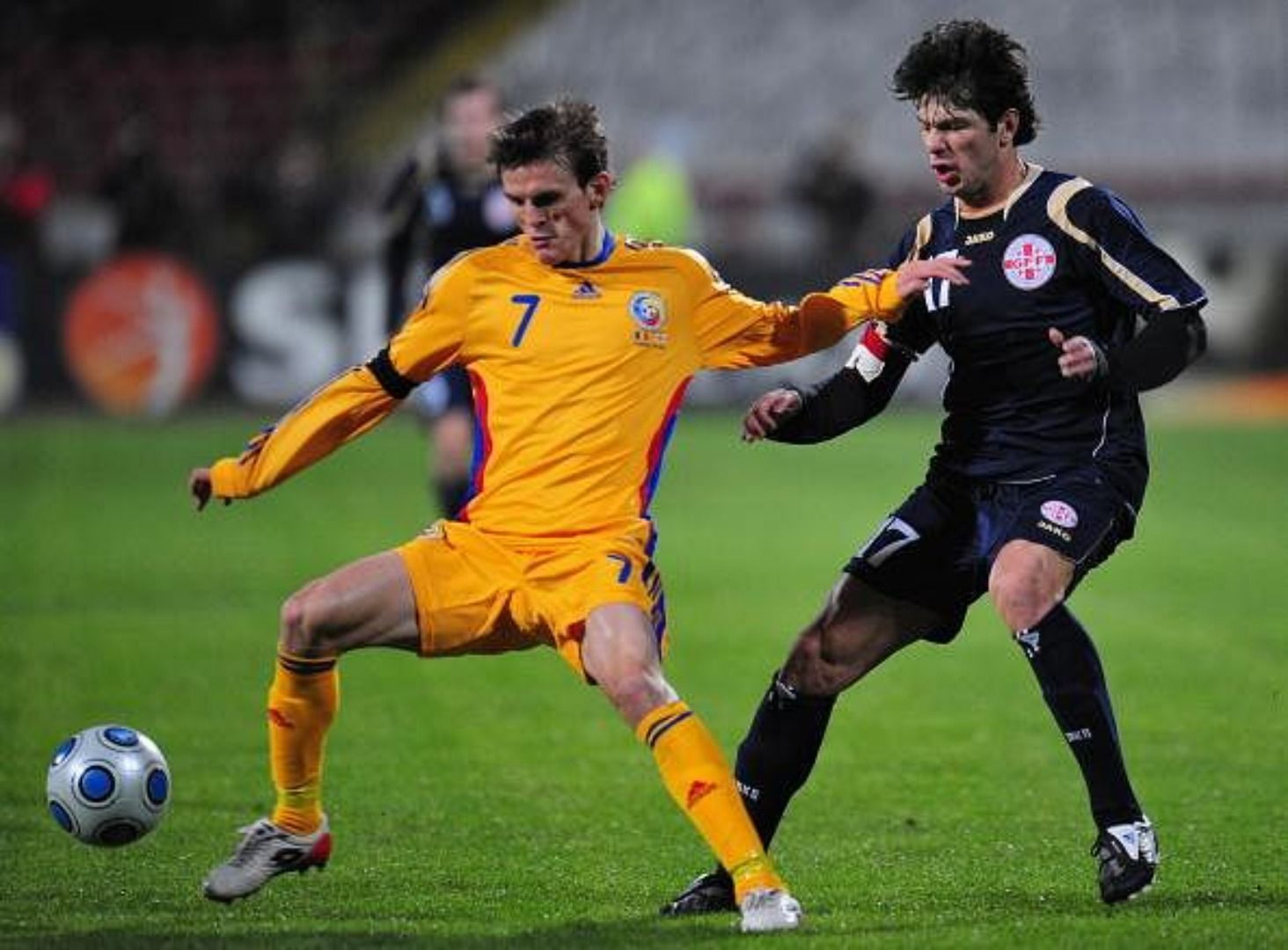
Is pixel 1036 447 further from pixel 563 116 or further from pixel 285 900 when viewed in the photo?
pixel 285 900

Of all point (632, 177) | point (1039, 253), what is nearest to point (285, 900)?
point (1039, 253)

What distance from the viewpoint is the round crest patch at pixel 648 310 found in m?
6.45

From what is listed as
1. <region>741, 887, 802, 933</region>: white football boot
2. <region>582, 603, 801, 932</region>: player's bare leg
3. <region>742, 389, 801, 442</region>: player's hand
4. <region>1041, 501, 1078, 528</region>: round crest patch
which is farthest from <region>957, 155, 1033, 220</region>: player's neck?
<region>741, 887, 802, 933</region>: white football boot

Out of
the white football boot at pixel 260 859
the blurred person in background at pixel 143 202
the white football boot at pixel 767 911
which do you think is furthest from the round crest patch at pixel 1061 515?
the blurred person in background at pixel 143 202

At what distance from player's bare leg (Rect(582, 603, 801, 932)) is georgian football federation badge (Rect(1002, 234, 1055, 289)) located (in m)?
1.36

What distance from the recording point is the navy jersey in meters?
6.47

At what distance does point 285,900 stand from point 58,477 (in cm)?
1205

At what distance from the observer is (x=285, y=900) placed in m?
6.58

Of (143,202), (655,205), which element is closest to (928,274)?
(143,202)

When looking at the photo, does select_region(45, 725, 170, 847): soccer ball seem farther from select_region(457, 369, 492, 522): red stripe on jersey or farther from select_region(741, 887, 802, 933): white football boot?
select_region(741, 887, 802, 933): white football boot

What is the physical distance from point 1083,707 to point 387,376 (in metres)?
1.92

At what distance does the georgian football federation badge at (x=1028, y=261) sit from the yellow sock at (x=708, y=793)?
146 cm

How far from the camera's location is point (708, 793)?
6020 mm

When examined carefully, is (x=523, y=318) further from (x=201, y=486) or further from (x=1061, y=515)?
(x=1061, y=515)
